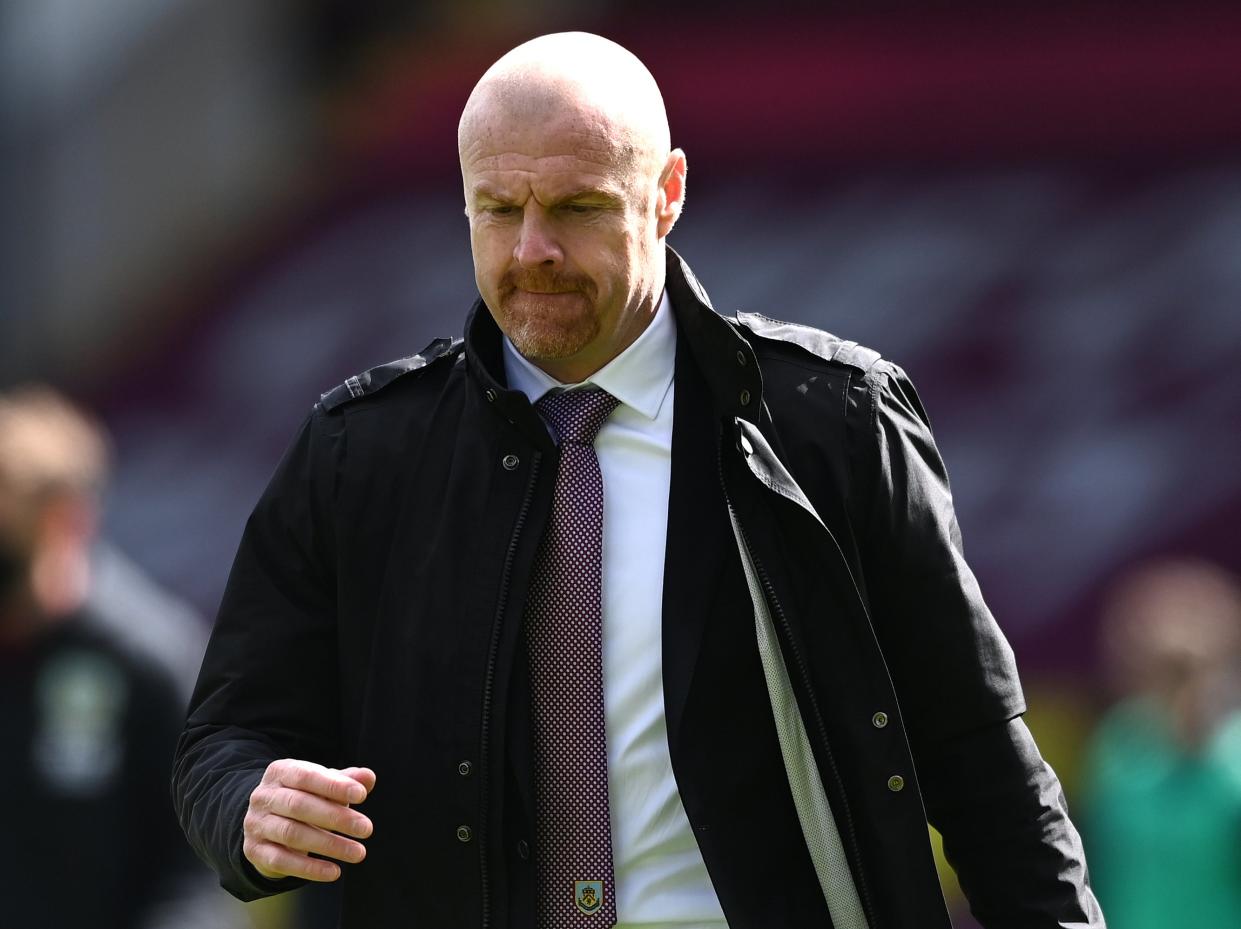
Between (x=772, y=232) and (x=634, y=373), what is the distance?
18.7 ft

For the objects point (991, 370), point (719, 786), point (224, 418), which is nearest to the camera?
point (719, 786)

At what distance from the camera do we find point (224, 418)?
8.67 metres

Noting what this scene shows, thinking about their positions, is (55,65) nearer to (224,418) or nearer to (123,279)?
(123,279)

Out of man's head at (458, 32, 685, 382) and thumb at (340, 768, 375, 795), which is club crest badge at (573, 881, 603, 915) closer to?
thumb at (340, 768, 375, 795)

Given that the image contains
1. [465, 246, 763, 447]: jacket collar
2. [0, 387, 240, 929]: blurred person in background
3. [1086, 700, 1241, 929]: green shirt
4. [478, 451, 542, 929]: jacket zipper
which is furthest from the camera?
[1086, 700, 1241, 929]: green shirt

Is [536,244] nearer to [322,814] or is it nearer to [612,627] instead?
[612,627]

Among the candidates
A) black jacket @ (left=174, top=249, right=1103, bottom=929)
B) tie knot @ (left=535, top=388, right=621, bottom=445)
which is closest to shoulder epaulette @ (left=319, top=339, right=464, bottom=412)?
black jacket @ (left=174, top=249, right=1103, bottom=929)

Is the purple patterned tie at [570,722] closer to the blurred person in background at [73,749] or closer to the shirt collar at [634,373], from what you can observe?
the shirt collar at [634,373]

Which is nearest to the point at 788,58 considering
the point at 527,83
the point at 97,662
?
the point at 97,662

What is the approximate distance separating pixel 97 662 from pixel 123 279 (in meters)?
5.20

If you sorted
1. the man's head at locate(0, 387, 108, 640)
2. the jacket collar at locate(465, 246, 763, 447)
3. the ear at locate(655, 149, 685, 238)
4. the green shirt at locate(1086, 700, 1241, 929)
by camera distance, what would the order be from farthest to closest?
1. the green shirt at locate(1086, 700, 1241, 929)
2. the man's head at locate(0, 387, 108, 640)
3. the ear at locate(655, 149, 685, 238)
4. the jacket collar at locate(465, 246, 763, 447)

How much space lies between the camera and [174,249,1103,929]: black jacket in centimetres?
247

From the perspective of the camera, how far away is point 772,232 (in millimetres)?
8281

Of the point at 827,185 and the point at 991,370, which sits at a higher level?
the point at 827,185
